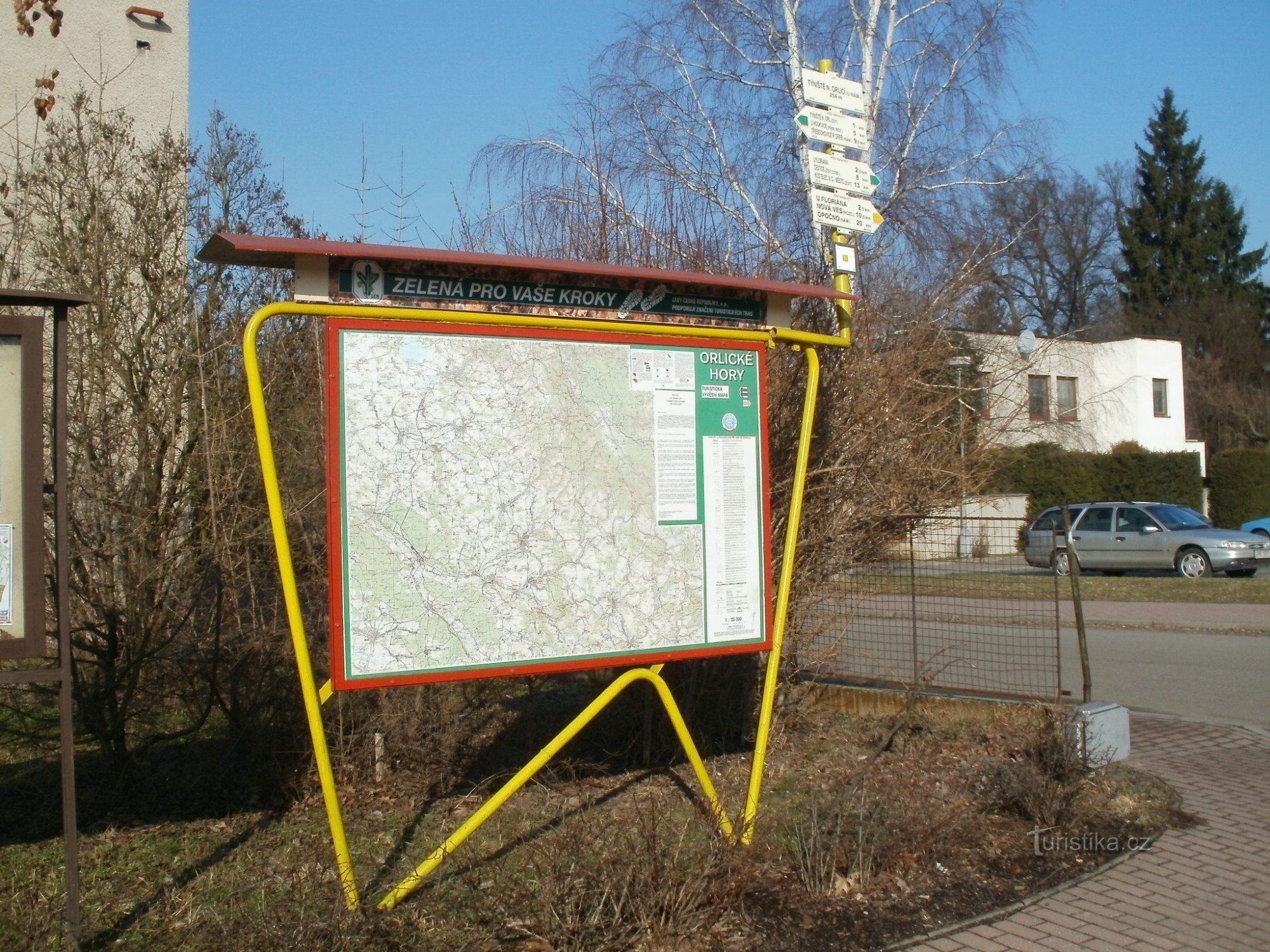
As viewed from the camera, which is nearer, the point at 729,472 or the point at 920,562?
the point at 729,472

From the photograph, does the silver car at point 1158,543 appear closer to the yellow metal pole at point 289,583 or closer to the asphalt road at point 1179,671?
the asphalt road at point 1179,671

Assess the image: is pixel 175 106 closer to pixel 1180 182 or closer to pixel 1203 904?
pixel 1203 904

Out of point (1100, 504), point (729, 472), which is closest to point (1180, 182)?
point (1100, 504)

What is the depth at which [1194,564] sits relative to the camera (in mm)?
22109

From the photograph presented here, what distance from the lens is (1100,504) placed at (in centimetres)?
2342

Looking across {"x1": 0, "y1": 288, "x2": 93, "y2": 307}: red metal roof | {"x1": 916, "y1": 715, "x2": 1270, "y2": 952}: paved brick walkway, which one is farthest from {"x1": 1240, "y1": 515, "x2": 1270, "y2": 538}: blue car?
{"x1": 0, "y1": 288, "x2": 93, "y2": 307}: red metal roof

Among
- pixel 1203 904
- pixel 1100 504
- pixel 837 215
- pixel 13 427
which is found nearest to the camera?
pixel 13 427

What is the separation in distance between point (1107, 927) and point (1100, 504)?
20.2 metres

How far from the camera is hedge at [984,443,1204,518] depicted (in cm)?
3291

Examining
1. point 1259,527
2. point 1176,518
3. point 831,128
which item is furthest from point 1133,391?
point 831,128

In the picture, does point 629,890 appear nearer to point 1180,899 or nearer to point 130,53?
point 1180,899

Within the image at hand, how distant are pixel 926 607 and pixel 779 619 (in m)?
3.20

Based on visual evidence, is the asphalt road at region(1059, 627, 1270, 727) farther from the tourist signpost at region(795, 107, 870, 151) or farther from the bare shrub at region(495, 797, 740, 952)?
the bare shrub at region(495, 797, 740, 952)

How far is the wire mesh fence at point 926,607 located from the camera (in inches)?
293
